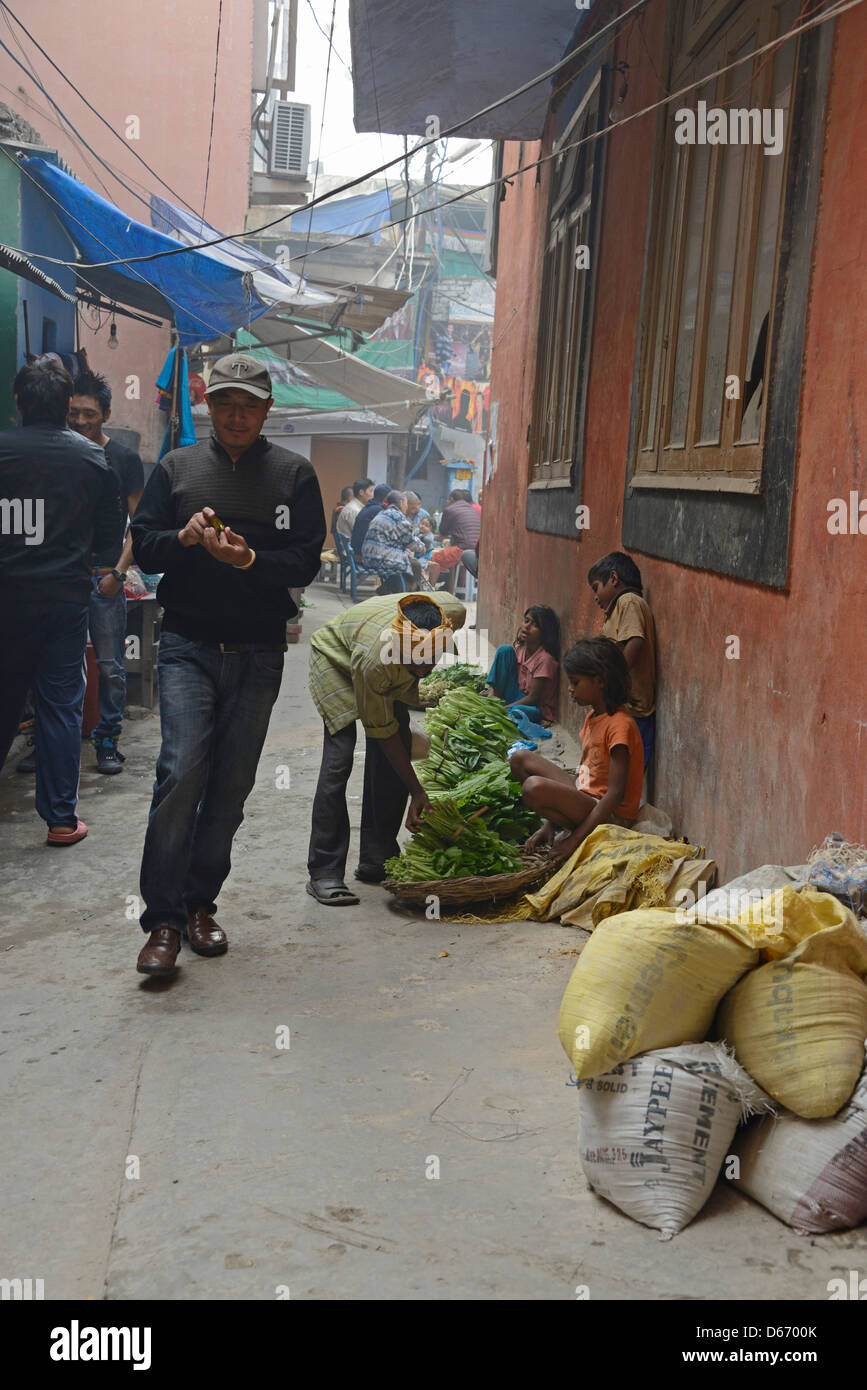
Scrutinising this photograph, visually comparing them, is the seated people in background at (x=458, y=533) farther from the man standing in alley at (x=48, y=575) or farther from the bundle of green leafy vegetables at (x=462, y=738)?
the man standing in alley at (x=48, y=575)

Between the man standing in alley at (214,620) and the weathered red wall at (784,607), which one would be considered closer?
the weathered red wall at (784,607)

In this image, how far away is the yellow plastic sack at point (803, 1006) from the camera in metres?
2.43

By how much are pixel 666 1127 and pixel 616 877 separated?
210 cm

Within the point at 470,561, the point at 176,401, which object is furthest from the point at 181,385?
the point at 470,561

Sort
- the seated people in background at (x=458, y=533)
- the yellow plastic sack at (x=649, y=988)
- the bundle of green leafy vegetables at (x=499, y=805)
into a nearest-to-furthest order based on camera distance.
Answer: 1. the yellow plastic sack at (x=649, y=988)
2. the bundle of green leafy vegetables at (x=499, y=805)
3. the seated people in background at (x=458, y=533)

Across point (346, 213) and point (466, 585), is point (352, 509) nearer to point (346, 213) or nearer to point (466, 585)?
point (466, 585)

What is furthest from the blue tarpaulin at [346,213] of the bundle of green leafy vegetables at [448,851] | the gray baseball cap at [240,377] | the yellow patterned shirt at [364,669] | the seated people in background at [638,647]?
the gray baseball cap at [240,377]

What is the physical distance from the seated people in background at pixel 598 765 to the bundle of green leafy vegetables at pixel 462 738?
102 centimetres

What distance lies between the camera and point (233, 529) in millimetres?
4102

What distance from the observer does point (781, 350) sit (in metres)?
3.85

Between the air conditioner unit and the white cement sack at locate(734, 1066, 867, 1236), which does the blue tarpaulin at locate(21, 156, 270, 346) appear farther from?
the air conditioner unit

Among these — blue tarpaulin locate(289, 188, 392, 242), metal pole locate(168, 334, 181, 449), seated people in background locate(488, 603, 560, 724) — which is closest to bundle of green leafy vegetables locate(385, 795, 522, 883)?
seated people in background locate(488, 603, 560, 724)

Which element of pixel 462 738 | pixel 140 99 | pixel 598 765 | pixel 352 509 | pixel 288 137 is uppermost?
pixel 288 137
